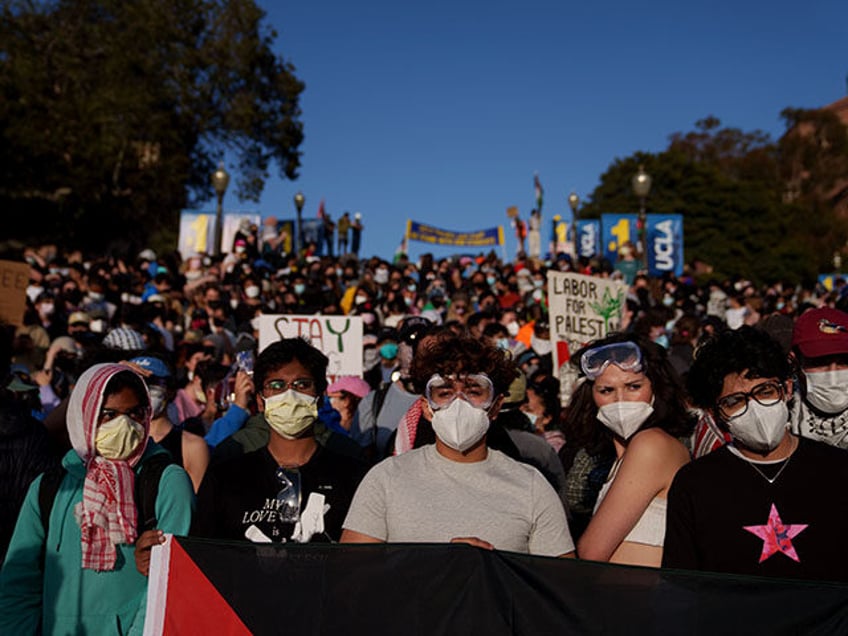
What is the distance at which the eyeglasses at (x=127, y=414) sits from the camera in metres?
3.60

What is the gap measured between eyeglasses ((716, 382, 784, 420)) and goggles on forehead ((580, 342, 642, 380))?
1.86ft

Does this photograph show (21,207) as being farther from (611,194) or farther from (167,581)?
(611,194)

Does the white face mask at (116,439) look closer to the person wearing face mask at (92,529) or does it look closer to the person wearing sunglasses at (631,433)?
the person wearing face mask at (92,529)

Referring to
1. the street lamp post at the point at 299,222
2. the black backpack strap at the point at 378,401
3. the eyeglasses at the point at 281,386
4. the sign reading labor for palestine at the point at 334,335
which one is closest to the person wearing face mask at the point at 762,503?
the eyeglasses at the point at 281,386

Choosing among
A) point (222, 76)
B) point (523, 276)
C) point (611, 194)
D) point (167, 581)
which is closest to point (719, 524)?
point (167, 581)

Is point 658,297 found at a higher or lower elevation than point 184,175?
lower

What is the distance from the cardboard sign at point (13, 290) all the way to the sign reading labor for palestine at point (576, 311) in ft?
17.3

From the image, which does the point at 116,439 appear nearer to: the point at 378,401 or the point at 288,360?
the point at 288,360

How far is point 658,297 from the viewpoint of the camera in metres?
19.3

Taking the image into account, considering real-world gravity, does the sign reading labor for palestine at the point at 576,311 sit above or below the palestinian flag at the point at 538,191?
below

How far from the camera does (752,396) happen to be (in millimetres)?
3404

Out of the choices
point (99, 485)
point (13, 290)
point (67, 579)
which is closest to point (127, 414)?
point (99, 485)

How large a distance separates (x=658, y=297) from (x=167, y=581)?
16.9 m

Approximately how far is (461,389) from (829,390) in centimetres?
188
